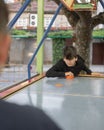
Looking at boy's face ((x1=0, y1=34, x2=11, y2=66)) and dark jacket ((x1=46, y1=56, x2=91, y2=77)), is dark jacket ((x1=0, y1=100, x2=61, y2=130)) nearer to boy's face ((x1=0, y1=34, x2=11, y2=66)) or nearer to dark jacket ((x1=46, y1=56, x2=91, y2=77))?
boy's face ((x1=0, y1=34, x2=11, y2=66))

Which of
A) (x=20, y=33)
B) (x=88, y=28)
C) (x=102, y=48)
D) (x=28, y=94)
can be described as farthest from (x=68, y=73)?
(x=20, y=33)

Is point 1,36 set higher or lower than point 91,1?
lower

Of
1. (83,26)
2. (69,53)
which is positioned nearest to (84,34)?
(83,26)

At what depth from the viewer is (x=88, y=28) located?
614 cm

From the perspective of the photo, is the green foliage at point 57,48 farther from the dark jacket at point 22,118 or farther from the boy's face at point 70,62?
the dark jacket at point 22,118

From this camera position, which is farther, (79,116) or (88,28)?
(88,28)

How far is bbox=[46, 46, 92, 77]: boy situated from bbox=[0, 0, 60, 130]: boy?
3098 millimetres

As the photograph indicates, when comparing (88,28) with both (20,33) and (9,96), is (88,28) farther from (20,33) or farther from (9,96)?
(20,33)

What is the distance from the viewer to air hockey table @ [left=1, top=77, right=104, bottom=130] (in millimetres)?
1827

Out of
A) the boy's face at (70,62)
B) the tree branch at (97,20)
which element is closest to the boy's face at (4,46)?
the boy's face at (70,62)

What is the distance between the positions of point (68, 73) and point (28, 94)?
1.11 m

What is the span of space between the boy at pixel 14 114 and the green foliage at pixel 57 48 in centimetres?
1140

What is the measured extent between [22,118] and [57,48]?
11.9 metres

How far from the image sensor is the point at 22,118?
52 centimetres
